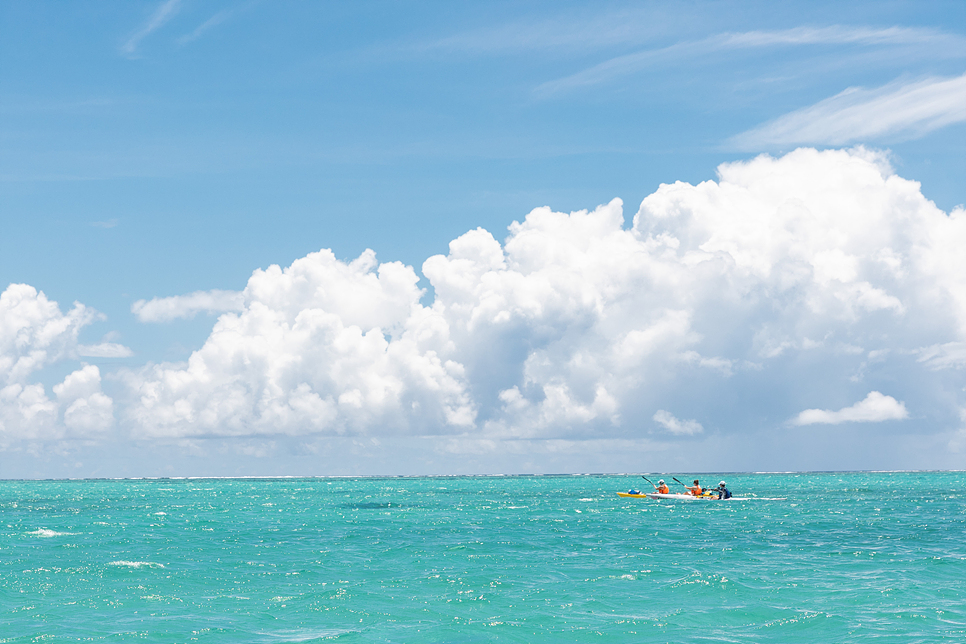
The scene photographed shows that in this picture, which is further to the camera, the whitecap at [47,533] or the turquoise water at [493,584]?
the whitecap at [47,533]

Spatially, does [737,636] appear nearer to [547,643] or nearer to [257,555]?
[547,643]

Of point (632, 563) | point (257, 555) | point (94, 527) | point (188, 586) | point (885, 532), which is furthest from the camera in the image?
point (94, 527)

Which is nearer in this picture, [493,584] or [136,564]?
[493,584]

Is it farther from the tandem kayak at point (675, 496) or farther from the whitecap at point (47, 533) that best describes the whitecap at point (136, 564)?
the tandem kayak at point (675, 496)

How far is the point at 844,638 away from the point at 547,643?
8.29 meters

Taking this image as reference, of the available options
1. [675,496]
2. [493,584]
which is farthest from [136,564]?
[675,496]

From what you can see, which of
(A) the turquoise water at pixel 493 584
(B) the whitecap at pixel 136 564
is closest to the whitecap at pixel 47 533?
(A) the turquoise water at pixel 493 584

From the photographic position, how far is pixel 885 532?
186 feet

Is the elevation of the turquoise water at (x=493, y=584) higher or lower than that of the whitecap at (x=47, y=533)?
higher

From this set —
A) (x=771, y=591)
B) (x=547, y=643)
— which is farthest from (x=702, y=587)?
(x=547, y=643)

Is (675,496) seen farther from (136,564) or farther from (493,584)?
(136,564)

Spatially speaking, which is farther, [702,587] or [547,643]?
[702,587]

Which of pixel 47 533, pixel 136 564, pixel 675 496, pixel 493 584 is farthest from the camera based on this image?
pixel 675 496

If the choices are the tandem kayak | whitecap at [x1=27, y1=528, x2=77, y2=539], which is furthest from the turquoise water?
the tandem kayak
